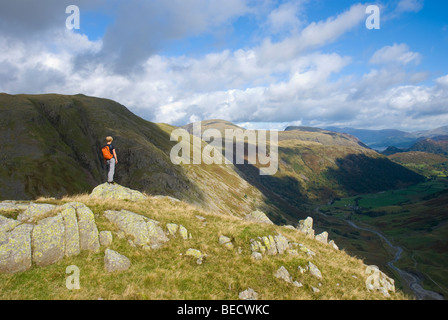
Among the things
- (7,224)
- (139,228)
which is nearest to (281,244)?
(139,228)

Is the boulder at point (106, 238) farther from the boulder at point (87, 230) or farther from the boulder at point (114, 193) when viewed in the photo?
the boulder at point (114, 193)

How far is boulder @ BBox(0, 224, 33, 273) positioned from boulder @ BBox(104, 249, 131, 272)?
13.7ft

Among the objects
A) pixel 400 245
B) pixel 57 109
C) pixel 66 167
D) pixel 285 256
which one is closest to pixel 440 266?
pixel 400 245

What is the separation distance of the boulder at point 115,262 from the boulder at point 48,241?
2876mm

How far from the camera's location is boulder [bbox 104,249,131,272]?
14.9 meters

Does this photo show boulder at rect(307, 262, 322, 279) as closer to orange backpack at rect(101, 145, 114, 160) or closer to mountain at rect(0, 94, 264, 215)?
orange backpack at rect(101, 145, 114, 160)

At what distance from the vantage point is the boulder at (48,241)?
14.4 meters

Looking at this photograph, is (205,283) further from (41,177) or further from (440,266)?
(440,266)

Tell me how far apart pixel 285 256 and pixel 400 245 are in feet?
740

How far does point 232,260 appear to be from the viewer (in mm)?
17953

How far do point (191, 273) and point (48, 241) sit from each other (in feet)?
30.6

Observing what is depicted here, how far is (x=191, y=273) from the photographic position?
1552cm

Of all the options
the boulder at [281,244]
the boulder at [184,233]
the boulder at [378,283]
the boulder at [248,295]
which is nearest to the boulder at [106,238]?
the boulder at [184,233]

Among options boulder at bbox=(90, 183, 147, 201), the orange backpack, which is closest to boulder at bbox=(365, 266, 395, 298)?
boulder at bbox=(90, 183, 147, 201)
